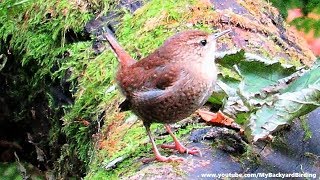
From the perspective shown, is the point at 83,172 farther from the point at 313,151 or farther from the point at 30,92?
the point at 313,151

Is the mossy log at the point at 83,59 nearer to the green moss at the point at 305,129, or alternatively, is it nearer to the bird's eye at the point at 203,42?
the bird's eye at the point at 203,42

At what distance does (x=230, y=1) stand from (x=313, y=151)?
1692 mm

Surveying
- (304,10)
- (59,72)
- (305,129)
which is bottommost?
(304,10)

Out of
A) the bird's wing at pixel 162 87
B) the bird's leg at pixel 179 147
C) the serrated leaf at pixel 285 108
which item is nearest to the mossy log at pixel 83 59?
the bird's leg at pixel 179 147

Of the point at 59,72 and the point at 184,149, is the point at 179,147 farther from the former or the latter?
the point at 59,72

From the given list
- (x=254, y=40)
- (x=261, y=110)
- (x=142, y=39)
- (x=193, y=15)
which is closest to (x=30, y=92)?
(x=142, y=39)

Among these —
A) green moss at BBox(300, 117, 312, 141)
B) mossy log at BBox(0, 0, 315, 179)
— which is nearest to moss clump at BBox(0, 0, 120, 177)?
mossy log at BBox(0, 0, 315, 179)

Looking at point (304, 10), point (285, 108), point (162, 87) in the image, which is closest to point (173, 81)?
point (162, 87)

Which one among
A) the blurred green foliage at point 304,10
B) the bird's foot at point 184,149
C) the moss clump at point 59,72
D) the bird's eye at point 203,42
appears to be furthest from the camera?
the blurred green foliage at point 304,10

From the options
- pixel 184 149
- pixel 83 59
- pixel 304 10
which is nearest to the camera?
pixel 184 149

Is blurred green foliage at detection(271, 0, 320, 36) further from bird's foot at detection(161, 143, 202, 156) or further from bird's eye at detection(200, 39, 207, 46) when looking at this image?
bird's foot at detection(161, 143, 202, 156)

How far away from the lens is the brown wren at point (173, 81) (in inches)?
116

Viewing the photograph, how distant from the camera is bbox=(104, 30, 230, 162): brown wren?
296cm

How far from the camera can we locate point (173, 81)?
9.80 ft
